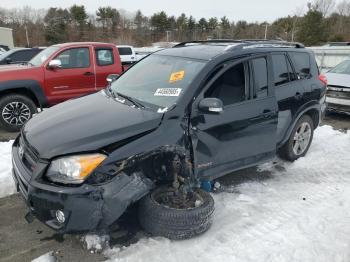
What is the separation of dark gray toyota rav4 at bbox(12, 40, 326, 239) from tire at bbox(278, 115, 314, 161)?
0.49m

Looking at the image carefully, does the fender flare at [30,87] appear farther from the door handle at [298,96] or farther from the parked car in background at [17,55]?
the parked car in background at [17,55]

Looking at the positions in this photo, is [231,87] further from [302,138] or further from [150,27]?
[150,27]

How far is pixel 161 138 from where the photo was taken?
3219 mm

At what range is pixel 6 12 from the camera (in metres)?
60.7

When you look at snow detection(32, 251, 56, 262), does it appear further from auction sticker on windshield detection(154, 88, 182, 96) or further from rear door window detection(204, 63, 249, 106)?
rear door window detection(204, 63, 249, 106)

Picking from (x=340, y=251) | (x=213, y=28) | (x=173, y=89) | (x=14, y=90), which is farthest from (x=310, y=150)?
(x=213, y=28)

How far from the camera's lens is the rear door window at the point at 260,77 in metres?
4.19

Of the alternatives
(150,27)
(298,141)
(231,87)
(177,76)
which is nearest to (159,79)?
(177,76)

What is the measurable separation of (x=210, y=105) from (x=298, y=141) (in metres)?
2.67

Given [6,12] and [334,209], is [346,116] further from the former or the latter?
[6,12]

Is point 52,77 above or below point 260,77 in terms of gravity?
below

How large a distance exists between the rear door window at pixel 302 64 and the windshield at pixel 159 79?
6.32ft

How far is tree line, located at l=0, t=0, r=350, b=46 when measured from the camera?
46.6 metres

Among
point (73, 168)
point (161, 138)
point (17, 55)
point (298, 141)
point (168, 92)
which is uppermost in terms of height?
point (168, 92)
